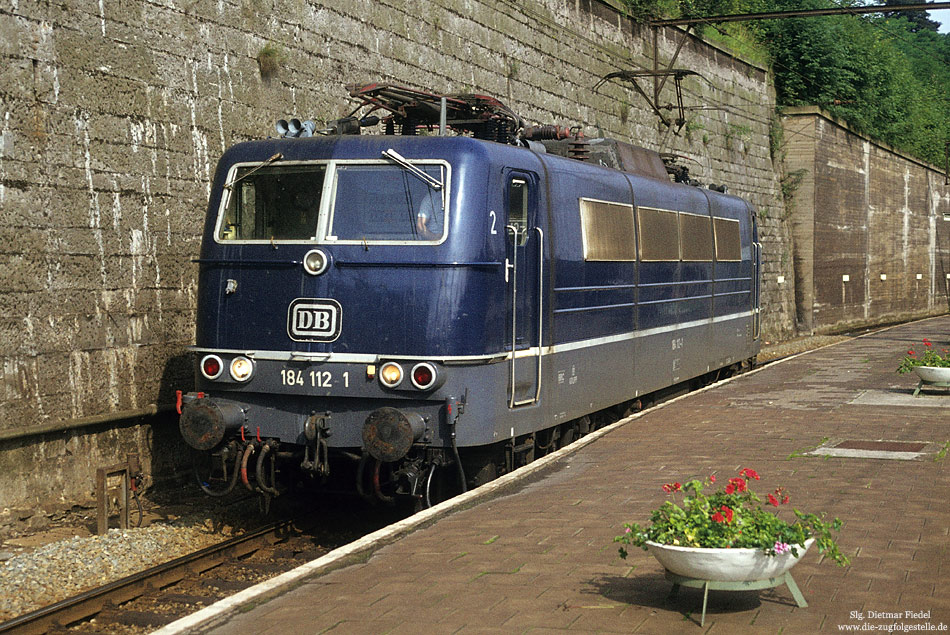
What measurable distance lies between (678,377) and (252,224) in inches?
285

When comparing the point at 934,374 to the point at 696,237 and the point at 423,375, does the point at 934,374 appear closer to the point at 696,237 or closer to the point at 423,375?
the point at 696,237

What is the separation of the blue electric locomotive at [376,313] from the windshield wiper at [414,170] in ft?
0.06

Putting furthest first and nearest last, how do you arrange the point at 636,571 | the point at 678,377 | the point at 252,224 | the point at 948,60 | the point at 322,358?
the point at 948,60 → the point at 678,377 → the point at 252,224 → the point at 322,358 → the point at 636,571

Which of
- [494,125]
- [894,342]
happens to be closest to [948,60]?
[894,342]

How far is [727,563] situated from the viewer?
535cm

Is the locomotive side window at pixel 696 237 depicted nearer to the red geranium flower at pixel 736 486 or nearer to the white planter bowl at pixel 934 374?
the white planter bowl at pixel 934 374

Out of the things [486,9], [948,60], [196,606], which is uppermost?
[948,60]

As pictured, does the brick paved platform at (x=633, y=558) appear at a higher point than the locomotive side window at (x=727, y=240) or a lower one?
lower

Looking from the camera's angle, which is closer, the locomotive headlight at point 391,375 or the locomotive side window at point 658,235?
the locomotive headlight at point 391,375

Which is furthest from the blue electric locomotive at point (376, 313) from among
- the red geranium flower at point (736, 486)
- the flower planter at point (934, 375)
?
the flower planter at point (934, 375)

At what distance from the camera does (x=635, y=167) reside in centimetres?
1319

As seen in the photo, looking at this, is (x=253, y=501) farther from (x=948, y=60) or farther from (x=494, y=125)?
(x=948, y=60)

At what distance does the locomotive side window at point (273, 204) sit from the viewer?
8.91 meters

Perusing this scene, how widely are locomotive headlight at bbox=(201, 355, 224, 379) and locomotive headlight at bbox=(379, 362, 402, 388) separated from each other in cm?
139
